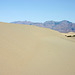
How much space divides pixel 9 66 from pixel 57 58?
7.59 feet

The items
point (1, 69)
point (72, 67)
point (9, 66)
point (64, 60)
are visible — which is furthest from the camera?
point (64, 60)

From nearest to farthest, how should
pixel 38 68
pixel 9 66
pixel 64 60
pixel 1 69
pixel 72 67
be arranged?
pixel 1 69
pixel 9 66
pixel 38 68
pixel 72 67
pixel 64 60

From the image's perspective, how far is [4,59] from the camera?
4406 mm

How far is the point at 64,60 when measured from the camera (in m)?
5.42

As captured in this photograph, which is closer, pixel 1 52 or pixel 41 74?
pixel 41 74

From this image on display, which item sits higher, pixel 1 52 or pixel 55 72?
pixel 1 52

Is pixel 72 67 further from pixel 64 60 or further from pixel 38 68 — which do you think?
pixel 38 68

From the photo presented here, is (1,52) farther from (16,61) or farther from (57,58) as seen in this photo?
(57,58)

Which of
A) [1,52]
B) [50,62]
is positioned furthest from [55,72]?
[1,52]

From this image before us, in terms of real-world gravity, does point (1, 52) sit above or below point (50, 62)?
above

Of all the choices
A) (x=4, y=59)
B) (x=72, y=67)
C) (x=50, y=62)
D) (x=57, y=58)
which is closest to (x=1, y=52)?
(x=4, y=59)

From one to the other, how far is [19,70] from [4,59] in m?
0.74

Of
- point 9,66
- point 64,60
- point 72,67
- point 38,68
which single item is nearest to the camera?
point 9,66

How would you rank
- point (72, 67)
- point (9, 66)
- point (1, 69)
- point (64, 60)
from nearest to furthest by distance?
1. point (1, 69)
2. point (9, 66)
3. point (72, 67)
4. point (64, 60)
